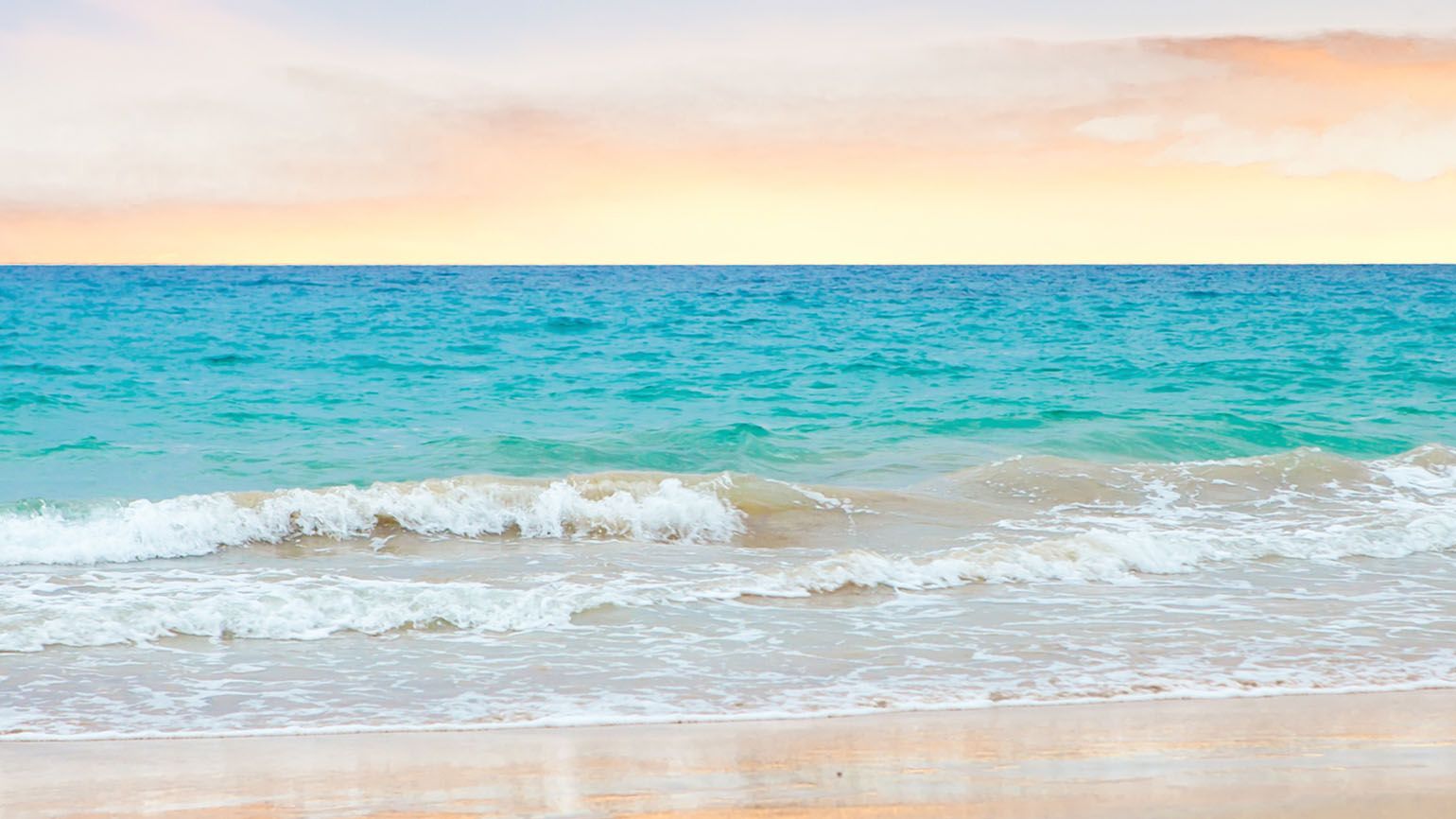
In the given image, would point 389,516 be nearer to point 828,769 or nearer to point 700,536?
point 700,536

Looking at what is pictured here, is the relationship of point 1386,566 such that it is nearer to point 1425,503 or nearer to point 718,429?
point 1425,503

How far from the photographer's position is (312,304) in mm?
40875

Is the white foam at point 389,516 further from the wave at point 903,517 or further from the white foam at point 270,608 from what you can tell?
the white foam at point 270,608

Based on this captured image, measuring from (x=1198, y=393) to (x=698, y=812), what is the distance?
55.3 feet

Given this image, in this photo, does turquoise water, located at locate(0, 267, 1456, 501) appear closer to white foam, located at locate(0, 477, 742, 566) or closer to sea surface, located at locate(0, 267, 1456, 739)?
sea surface, located at locate(0, 267, 1456, 739)

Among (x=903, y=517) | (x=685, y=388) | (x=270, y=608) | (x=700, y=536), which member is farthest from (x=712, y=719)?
(x=685, y=388)

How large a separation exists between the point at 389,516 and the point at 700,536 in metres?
2.52

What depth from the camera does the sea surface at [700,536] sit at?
5.92 m

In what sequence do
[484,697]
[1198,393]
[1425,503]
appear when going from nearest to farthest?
[484,697]
[1425,503]
[1198,393]

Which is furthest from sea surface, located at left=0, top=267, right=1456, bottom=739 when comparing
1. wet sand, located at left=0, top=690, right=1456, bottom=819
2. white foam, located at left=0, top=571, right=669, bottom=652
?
wet sand, located at left=0, top=690, right=1456, bottom=819

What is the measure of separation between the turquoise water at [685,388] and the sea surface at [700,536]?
12cm

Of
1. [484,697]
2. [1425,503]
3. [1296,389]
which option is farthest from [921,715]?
[1296,389]

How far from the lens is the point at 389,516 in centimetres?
1003

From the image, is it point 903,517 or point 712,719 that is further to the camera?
point 903,517
